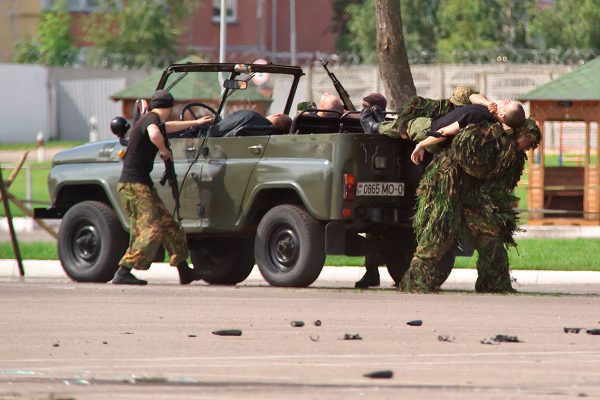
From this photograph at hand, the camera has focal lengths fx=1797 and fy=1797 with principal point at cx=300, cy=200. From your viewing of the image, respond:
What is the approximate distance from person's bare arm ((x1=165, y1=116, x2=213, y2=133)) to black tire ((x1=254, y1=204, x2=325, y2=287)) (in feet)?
3.35

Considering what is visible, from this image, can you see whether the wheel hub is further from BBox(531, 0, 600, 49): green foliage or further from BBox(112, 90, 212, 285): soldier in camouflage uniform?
BBox(531, 0, 600, 49): green foliage

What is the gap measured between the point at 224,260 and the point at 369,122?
8.65 feet

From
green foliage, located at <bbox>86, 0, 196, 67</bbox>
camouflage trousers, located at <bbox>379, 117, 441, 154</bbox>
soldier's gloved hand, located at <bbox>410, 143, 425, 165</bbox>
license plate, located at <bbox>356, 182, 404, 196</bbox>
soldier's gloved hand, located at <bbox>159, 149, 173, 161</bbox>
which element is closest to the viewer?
soldier's gloved hand, located at <bbox>410, 143, 425, 165</bbox>

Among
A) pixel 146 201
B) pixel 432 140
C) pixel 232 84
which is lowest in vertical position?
pixel 146 201

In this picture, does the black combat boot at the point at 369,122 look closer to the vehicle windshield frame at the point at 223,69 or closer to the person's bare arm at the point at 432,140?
the person's bare arm at the point at 432,140

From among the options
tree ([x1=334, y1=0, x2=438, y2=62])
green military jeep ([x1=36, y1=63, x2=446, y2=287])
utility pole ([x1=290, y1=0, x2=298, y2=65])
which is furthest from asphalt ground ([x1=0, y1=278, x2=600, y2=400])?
utility pole ([x1=290, y1=0, x2=298, y2=65])

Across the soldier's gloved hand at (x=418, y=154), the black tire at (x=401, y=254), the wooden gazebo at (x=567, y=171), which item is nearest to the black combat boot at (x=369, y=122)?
the soldier's gloved hand at (x=418, y=154)

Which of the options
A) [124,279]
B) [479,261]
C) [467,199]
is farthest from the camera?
[124,279]

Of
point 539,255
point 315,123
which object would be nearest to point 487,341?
point 315,123

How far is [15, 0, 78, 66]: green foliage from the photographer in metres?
59.1

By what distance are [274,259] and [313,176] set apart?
37.2 inches

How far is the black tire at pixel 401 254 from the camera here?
53.4 ft

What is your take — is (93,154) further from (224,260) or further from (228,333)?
(228,333)

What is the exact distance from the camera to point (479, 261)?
15031mm
